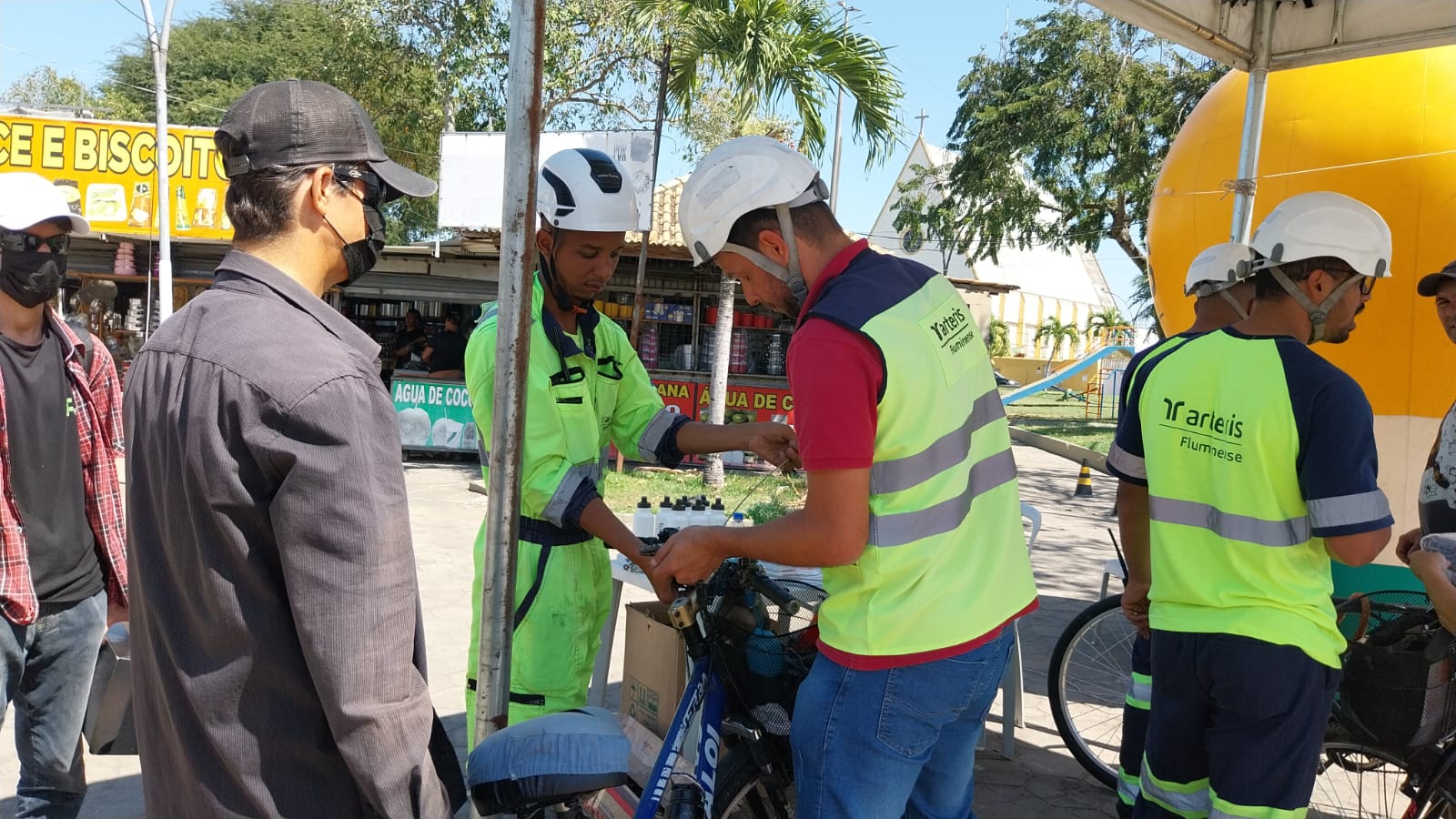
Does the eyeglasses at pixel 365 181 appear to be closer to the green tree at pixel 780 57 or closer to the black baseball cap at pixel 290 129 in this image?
the black baseball cap at pixel 290 129

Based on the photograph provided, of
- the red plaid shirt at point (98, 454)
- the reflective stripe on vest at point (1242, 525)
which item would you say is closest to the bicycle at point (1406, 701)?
the reflective stripe on vest at point (1242, 525)

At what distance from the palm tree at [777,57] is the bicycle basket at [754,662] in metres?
8.52

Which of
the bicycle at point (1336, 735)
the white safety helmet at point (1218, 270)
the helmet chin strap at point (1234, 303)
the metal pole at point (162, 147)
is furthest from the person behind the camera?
the metal pole at point (162, 147)

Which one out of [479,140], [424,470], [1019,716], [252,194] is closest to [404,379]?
[424,470]

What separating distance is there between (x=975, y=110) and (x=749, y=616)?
920 inches

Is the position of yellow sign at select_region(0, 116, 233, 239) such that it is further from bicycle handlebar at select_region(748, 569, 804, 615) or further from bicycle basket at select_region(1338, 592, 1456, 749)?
bicycle basket at select_region(1338, 592, 1456, 749)

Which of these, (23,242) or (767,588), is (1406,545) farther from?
(23,242)

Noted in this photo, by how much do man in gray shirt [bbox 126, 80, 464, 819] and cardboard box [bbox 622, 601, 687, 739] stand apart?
1.51 metres

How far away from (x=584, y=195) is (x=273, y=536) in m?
1.46

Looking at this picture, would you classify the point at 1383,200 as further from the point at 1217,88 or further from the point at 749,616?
the point at 749,616

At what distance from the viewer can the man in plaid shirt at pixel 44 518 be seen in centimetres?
277

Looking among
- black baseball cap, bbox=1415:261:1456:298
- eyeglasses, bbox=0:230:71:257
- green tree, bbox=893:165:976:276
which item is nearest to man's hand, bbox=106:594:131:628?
eyeglasses, bbox=0:230:71:257

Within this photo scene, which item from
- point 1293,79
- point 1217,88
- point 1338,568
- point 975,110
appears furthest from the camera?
point 975,110

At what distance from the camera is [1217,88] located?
553 cm
